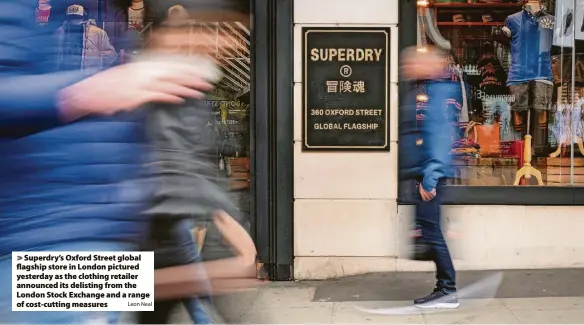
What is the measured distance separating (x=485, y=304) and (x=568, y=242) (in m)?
1.54

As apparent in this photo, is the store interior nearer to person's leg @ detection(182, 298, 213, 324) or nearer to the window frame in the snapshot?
person's leg @ detection(182, 298, 213, 324)

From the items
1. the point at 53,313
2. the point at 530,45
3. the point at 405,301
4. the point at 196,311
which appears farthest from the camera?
the point at 530,45

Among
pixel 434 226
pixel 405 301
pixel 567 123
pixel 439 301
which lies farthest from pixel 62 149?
pixel 567 123

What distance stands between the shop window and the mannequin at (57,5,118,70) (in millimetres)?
4547

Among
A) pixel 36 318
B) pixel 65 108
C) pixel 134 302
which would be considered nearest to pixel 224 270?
pixel 134 302

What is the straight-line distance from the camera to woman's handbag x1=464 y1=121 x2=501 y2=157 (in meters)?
6.85

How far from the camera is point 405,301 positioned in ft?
18.1

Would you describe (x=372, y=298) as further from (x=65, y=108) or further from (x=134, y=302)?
(x=65, y=108)

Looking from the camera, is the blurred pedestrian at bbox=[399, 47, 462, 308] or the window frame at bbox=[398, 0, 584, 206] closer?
the blurred pedestrian at bbox=[399, 47, 462, 308]

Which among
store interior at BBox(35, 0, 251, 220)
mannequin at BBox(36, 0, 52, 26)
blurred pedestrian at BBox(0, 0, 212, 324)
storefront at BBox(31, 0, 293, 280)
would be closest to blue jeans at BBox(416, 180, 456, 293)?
storefront at BBox(31, 0, 293, 280)

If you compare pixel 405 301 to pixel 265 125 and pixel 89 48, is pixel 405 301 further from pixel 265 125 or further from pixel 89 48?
pixel 89 48

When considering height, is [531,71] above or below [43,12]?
above

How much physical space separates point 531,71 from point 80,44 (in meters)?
5.52

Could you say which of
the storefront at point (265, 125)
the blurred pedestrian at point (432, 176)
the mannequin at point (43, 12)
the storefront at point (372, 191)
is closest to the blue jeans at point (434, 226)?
the blurred pedestrian at point (432, 176)
